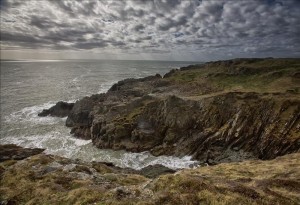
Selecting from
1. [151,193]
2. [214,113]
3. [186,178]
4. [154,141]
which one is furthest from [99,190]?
[214,113]

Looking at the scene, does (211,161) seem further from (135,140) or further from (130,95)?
(130,95)

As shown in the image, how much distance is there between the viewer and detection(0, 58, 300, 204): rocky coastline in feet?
55.6

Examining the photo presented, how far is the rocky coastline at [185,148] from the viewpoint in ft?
55.6

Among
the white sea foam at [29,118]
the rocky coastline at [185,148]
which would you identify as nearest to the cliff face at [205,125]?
the rocky coastline at [185,148]

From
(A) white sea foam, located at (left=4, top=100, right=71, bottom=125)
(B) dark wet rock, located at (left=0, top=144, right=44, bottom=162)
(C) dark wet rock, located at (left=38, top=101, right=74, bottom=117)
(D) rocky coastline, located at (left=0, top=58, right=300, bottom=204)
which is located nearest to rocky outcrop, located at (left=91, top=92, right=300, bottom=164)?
(D) rocky coastline, located at (left=0, top=58, right=300, bottom=204)

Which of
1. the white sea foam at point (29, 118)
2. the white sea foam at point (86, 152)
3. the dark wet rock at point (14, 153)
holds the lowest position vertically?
the white sea foam at point (29, 118)

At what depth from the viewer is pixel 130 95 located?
80.8m

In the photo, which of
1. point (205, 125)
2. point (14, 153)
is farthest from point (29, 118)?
point (205, 125)

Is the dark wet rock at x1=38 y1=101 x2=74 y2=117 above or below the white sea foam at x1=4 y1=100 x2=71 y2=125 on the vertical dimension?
above

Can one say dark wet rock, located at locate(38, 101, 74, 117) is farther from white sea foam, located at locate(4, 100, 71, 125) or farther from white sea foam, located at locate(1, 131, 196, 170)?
white sea foam, located at locate(1, 131, 196, 170)

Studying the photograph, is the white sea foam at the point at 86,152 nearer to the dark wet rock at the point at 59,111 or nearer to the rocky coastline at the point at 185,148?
the rocky coastline at the point at 185,148

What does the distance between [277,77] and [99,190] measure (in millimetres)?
76014

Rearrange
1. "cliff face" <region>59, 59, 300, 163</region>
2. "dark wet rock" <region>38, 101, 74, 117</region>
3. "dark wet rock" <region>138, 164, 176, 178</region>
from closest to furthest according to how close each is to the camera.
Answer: "dark wet rock" <region>138, 164, 176, 178</region>, "cliff face" <region>59, 59, 300, 163</region>, "dark wet rock" <region>38, 101, 74, 117</region>

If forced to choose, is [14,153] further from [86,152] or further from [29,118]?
[29,118]
